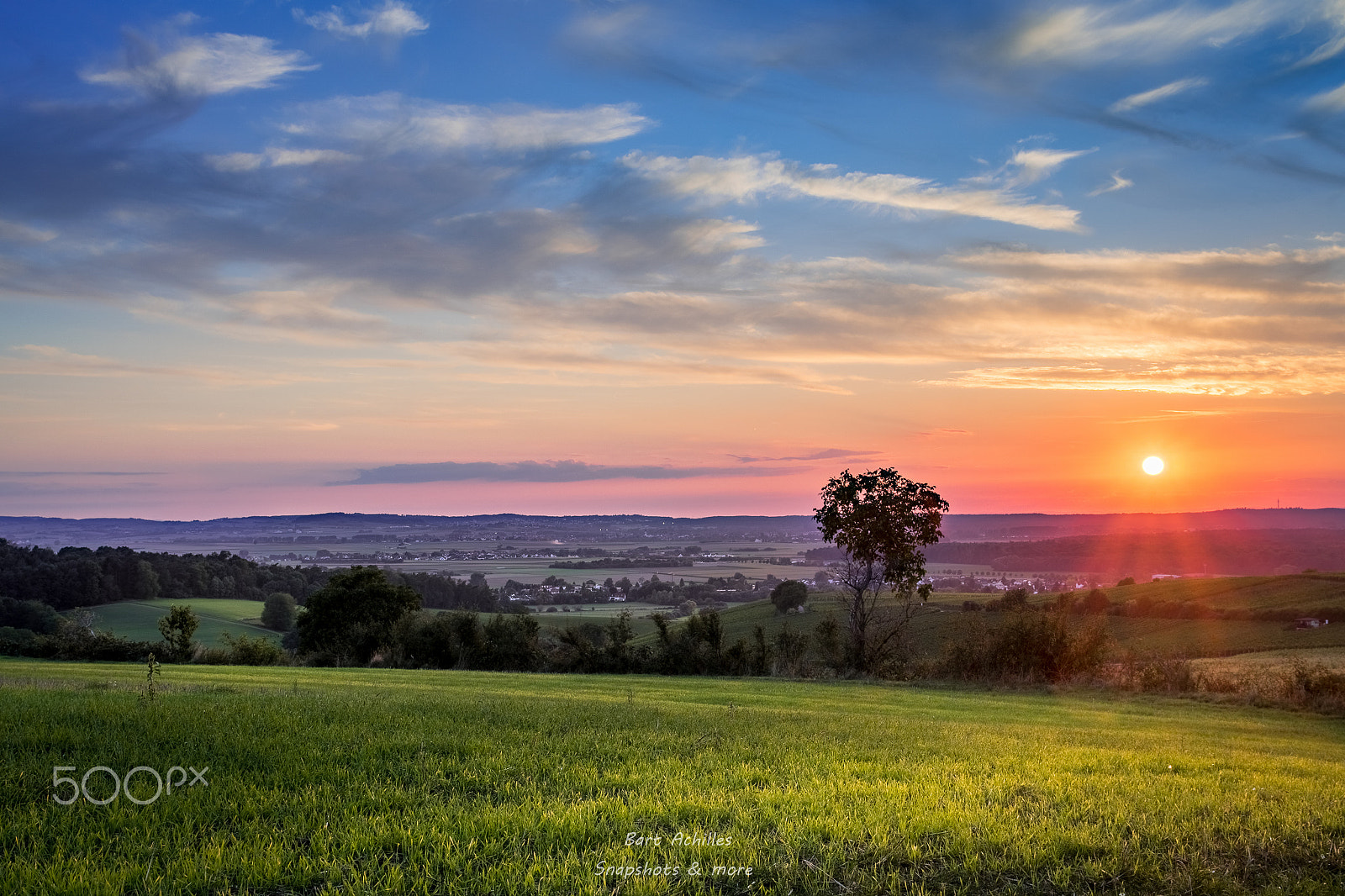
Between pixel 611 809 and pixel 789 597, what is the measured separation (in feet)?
262

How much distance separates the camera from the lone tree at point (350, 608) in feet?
155

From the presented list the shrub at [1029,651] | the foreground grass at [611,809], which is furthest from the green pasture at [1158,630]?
the foreground grass at [611,809]

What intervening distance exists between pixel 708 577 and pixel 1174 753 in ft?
394

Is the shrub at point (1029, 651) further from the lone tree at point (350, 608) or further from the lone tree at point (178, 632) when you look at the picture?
the lone tree at point (178, 632)

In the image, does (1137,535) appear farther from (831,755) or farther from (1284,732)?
(831,755)

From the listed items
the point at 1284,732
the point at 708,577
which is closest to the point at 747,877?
the point at 1284,732

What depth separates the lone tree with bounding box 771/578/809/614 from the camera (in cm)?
8362

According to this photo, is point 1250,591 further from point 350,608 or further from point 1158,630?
point 350,608

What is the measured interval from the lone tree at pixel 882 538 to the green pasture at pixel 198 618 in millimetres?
58944

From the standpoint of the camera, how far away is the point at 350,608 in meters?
48.9

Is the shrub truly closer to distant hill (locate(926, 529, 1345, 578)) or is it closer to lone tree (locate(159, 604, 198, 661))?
lone tree (locate(159, 604, 198, 661))

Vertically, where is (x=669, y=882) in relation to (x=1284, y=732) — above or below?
above

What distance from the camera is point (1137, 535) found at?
136 metres

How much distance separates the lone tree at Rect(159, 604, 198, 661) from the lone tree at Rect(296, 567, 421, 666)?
750cm
